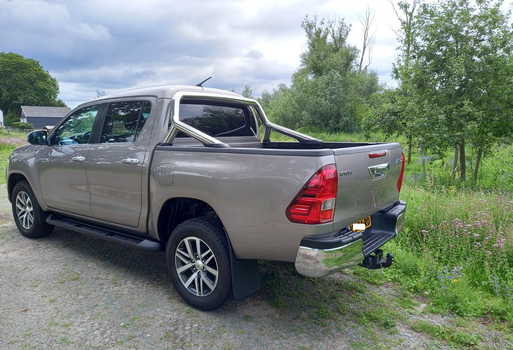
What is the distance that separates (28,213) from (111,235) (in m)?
2.15

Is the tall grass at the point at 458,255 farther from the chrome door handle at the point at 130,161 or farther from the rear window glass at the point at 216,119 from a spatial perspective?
the chrome door handle at the point at 130,161

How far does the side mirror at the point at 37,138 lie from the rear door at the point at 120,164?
116 centimetres

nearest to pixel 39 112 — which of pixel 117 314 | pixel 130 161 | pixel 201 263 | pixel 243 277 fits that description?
pixel 130 161

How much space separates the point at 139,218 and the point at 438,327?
295 centimetres

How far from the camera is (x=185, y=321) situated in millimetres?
3229

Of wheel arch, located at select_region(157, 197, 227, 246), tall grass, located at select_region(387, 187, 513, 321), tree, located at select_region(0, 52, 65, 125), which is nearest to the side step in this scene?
wheel arch, located at select_region(157, 197, 227, 246)

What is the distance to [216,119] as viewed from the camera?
14.4 ft

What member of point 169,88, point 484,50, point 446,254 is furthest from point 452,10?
point 169,88

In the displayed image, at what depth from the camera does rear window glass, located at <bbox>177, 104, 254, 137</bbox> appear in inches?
160

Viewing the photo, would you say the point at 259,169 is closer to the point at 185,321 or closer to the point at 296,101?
the point at 185,321

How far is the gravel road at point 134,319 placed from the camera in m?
2.93

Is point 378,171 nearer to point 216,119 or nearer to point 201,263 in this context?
point 201,263

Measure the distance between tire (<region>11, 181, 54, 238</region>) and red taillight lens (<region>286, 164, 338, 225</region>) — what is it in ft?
13.7

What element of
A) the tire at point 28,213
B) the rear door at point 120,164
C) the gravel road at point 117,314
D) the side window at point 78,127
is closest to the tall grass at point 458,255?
the gravel road at point 117,314
